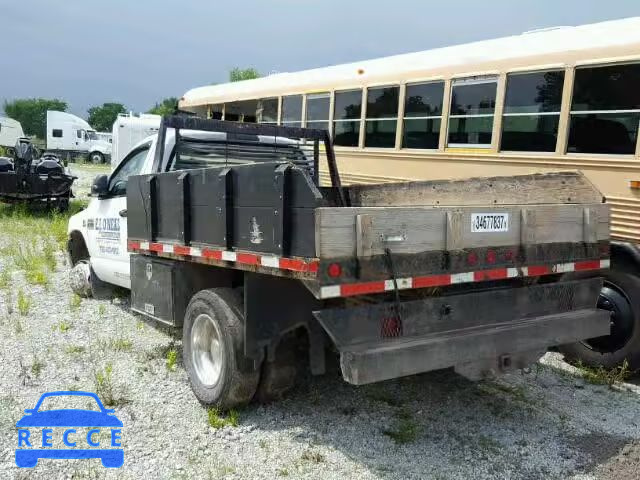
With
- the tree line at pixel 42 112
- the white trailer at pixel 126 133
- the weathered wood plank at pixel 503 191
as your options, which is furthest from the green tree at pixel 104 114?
→ the weathered wood plank at pixel 503 191

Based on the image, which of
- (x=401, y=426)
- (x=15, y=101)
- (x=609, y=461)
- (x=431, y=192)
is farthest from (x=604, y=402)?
(x=15, y=101)

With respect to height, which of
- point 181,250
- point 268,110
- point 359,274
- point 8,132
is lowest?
point 181,250

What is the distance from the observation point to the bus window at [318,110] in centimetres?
912

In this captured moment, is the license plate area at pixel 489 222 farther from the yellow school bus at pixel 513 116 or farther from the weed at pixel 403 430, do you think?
the yellow school bus at pixel 513 116

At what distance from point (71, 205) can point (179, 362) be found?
1457cm

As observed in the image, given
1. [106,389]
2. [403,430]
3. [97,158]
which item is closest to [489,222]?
[403,430]

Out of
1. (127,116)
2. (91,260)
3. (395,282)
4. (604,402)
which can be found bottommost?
(604,402)

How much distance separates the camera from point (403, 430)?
3986 mm

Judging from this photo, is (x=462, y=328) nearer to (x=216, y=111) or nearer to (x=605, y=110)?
(x=605, y=110)

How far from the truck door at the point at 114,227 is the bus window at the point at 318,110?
3.57 meters

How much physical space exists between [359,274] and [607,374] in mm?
3173

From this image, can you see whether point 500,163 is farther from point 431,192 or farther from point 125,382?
point 125,382

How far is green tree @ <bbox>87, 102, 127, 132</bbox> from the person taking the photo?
103438 mm

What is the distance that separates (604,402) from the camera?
4707mm
